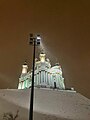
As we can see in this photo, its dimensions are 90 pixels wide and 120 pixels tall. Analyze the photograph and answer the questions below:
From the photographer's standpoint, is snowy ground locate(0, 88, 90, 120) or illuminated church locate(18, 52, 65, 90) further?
illuminated church locate(18, 52, 65, 90)

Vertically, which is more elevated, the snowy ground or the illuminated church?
the illuminated church

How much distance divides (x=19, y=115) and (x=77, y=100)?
1842 centimetres

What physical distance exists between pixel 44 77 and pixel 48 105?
19.0m

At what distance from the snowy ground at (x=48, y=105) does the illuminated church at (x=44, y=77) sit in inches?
393

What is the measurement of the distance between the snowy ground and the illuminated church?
9.98 m

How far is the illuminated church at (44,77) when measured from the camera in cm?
7019

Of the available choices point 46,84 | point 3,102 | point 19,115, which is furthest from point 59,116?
point 46,84

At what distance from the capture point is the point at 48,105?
53.2m

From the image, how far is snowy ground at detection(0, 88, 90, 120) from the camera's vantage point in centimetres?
4655

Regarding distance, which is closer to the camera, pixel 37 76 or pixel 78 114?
pixel 78 114

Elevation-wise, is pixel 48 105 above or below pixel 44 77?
below

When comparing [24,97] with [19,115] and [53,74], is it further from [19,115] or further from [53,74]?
[53,74]

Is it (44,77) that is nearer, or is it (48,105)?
(48,105)

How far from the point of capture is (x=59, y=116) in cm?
4719
